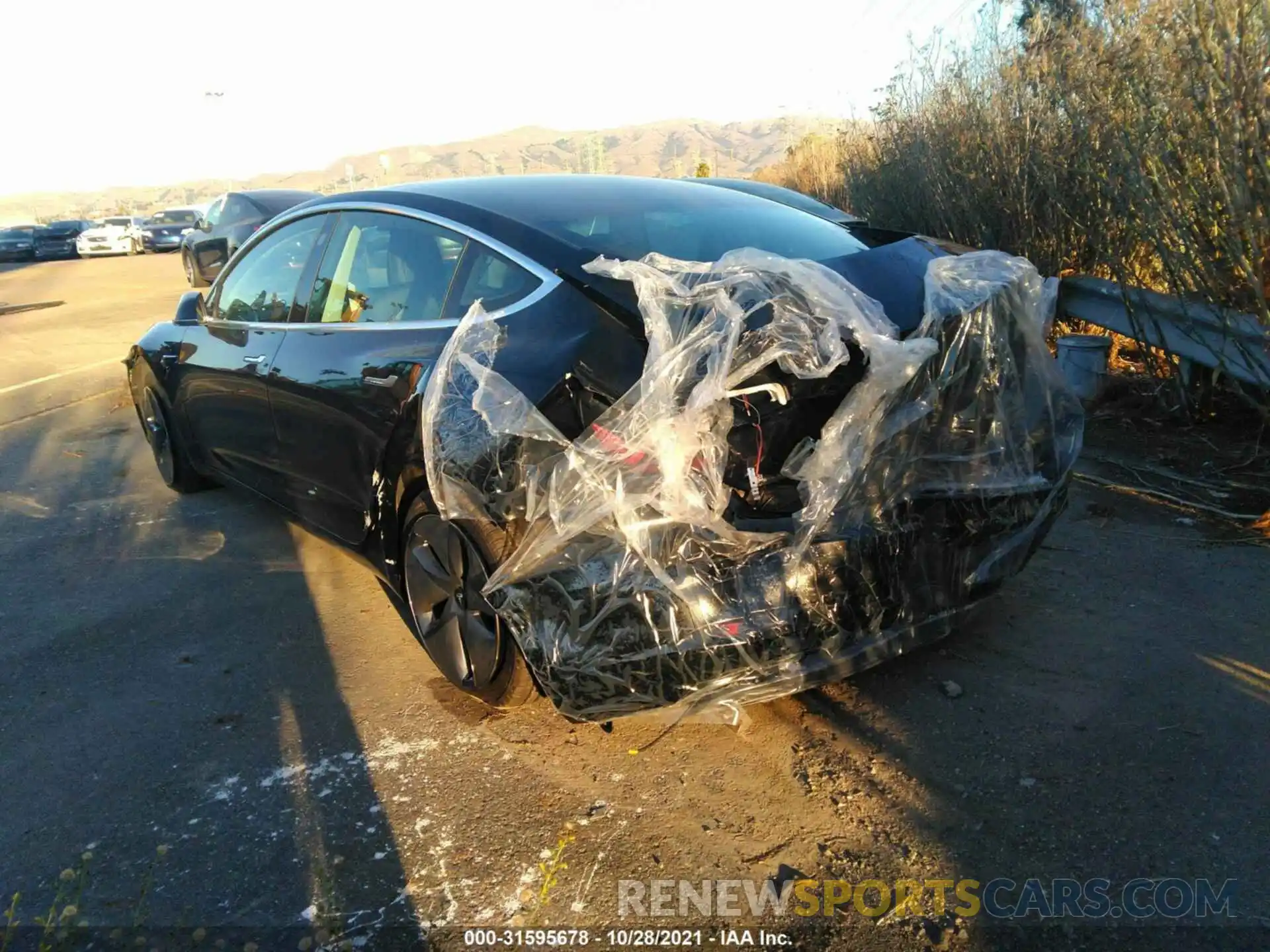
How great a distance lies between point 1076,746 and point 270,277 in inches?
154

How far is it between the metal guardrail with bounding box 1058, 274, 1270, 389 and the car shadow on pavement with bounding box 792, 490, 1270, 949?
122cm

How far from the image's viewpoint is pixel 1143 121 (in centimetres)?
500

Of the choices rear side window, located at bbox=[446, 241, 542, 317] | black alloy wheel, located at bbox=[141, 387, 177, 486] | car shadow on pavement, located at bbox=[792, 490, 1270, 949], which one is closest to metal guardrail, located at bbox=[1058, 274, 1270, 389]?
car shadow on pavement, located at bbox=[792, 490, 1270, 949]

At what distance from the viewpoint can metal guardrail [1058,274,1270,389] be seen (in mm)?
4738

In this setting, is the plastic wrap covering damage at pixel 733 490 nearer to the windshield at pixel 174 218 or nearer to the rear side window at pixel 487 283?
the rear side window at pixel 487 283

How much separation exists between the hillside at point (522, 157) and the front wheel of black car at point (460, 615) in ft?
71.5

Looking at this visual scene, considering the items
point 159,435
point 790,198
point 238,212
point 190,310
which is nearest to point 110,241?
point 238,212

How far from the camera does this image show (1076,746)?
291cm

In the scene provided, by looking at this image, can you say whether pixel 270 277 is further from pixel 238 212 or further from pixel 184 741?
pixel 238 212

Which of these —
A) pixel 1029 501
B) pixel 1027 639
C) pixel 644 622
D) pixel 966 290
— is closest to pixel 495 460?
pixel 644 622

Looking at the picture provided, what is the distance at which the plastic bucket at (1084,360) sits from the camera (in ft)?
20.3

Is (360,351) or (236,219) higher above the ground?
(236,219)

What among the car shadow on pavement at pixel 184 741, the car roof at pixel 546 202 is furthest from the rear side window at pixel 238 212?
the car roof at pixel 546 202

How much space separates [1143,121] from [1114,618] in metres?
2.81
